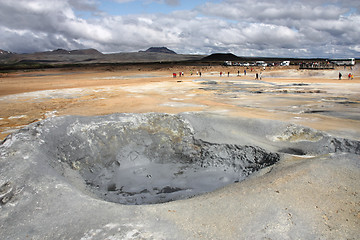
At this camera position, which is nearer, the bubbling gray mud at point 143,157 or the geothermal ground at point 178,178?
the geothermal ground at point 178,178

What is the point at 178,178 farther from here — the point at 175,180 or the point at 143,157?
the point at 143,157

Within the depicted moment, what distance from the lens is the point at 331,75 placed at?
100 feet

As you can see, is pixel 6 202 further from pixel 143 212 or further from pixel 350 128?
pixel 350 128

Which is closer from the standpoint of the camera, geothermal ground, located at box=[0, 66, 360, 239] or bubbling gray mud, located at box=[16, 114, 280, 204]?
geothermal ground, located at box=[0, 66, 360, 239]

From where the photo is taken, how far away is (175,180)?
538 cm

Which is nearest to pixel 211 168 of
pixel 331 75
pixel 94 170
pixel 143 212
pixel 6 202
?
pixel 94 170

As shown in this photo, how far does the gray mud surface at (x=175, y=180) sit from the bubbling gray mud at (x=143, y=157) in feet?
0.07

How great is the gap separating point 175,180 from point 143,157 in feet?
3.29

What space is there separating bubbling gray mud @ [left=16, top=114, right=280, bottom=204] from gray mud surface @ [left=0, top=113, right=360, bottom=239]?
0.07 ft

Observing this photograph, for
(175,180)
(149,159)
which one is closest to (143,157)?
(149,159)

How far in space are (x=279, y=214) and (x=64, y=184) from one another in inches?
106

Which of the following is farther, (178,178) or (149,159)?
(149,159)

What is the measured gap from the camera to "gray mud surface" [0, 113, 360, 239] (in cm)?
272

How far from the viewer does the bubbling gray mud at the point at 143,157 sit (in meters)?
4.90
